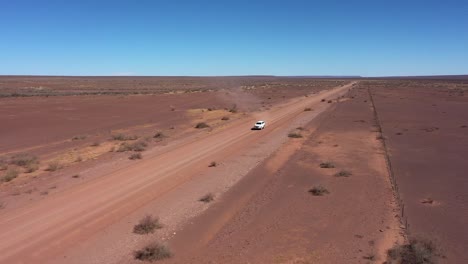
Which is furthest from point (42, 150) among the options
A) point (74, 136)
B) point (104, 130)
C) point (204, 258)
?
point (204, 258)

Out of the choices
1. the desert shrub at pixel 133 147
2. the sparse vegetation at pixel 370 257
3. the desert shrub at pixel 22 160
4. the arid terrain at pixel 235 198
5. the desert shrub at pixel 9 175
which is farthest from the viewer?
the desert shrub at pixel 133 147

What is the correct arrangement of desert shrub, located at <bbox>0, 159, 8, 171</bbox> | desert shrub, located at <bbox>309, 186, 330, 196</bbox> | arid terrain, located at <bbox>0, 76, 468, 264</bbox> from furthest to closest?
desert shrub, located at <bbox>0, 159, 8, 171</bbox>
desert shrub, located at <bbox>309, 186, 330, 196</bbox>
arid terrain, located at <bbox>0, 76, 468, 264</bbox>

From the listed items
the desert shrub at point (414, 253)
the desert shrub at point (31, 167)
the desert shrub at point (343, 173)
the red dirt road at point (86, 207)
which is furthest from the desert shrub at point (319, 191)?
the desert shrub at point (31, 167)

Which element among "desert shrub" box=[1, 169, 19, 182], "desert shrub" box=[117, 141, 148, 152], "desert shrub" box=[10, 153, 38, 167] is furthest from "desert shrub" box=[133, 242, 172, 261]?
"desert shrub" box=[117, 141, 148, 152]

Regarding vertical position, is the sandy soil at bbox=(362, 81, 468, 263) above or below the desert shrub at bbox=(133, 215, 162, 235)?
below

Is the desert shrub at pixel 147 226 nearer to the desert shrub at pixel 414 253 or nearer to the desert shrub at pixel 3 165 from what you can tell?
the desert shrub at pixel 414 253

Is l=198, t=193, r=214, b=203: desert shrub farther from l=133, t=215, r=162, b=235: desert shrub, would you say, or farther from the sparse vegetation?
the sparse vegetation
